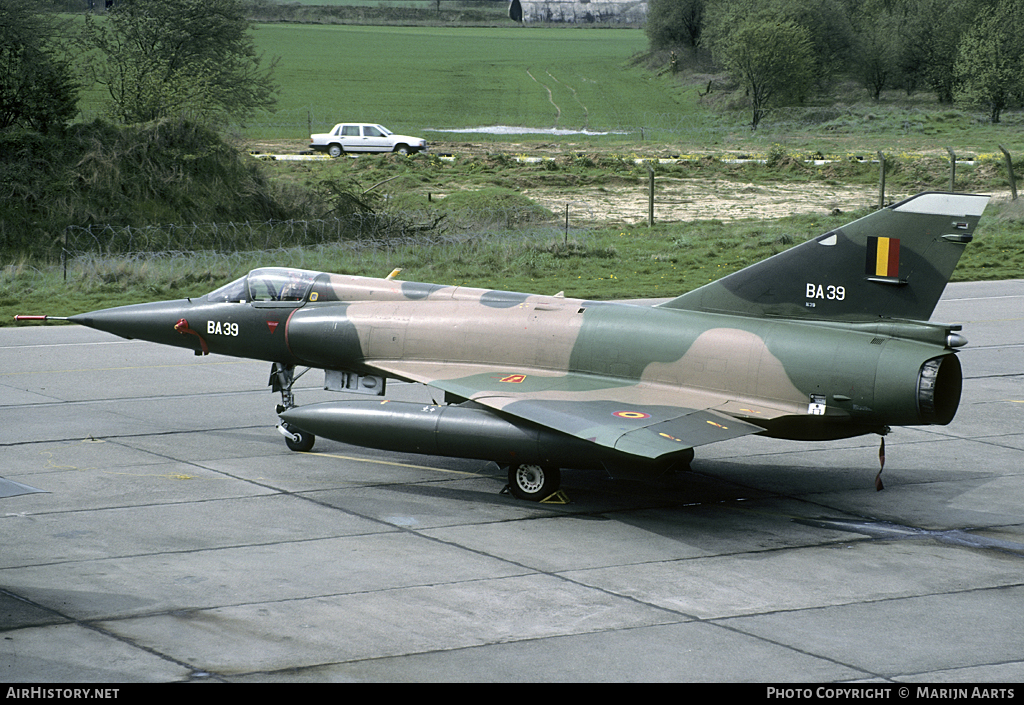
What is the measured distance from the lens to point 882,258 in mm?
13719

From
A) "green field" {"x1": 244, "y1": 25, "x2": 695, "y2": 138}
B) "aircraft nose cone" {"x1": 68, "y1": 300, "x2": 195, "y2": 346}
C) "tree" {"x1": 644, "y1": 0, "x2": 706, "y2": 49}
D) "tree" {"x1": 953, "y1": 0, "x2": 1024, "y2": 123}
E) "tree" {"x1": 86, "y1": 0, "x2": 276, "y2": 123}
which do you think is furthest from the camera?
"tree" {"x1": 644, "y1": 0, "x2": 706, "y2": 49}

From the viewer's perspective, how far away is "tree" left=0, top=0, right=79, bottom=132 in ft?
126

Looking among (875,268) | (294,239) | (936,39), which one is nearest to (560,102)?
(936,39)

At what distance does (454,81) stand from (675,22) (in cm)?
2965

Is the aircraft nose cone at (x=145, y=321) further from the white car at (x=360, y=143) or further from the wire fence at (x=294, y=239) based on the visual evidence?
the white car at (x=360, y=143)

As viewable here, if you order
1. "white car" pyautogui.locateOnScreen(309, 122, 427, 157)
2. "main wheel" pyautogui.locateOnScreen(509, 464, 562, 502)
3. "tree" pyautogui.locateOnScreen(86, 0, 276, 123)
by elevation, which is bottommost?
"main wheel" pyautogui.locateOnScreen(509, 464, 562, 502)

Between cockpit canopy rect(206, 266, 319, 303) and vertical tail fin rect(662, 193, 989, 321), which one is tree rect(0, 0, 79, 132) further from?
vertical tail fin rect(662, 193, 989, 321)

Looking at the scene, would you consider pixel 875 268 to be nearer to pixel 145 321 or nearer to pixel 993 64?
pixel 145 321

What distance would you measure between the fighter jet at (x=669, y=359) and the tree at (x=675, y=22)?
11446cm

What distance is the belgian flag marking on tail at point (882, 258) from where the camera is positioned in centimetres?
1366

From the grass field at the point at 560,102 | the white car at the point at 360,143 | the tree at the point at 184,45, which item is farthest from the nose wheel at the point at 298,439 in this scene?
the grass field at the point at 560,102

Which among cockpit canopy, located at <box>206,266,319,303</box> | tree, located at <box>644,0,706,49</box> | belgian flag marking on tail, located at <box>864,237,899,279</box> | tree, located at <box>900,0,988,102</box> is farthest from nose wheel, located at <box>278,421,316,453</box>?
tree, located at <box>644,0,706,49</box>

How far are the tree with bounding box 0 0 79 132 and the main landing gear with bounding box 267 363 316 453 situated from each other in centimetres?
2745
